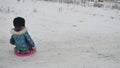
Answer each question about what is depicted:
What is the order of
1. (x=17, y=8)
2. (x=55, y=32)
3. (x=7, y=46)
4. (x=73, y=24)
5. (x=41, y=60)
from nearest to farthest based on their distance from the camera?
1. (x=41, y=60)
2. (x=7, y=46)
3. (x=55, y=32)
4. (x=73, y=24)
5. (x=17, y=8)

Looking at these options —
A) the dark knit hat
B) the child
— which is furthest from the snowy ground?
the dark knit hat

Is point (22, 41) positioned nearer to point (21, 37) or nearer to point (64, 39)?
point (21, 37)

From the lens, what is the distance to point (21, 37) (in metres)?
5.54

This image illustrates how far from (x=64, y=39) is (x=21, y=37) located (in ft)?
6.83

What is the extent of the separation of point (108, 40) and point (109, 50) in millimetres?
1056

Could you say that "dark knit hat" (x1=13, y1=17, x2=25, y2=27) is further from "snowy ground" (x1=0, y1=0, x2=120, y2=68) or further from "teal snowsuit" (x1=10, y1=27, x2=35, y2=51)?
"snowy ground" (x1=0, y1=0, x2=120, y2=68)

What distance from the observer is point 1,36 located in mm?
7188

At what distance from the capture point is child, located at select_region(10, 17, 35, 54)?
5469 millimetres

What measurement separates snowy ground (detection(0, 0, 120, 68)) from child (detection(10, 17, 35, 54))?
0.79 ft

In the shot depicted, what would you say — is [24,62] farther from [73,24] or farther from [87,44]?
[73,24]

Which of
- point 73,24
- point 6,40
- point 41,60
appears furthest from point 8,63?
point 73,24

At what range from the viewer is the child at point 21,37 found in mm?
5469

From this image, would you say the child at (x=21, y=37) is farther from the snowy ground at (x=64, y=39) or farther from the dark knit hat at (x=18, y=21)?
the snowy ground at (x=64, y=39)

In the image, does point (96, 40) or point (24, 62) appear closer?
point (24, 62)
